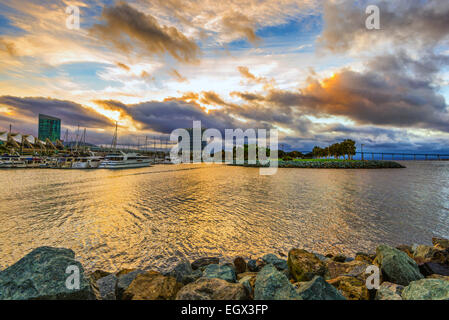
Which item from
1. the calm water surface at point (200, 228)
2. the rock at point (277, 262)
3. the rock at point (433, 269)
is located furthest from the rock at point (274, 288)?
the rock at point (433, 269)

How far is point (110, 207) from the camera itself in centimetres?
1673

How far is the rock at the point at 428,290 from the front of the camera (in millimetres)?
4074

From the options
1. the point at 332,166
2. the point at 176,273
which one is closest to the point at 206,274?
the point at 176,273

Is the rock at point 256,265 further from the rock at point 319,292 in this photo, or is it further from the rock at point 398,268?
the rock at point 398,268

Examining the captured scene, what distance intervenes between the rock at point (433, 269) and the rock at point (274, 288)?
5.63m

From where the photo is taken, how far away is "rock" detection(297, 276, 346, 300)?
13.2ft

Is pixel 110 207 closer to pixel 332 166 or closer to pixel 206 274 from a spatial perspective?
pixel 206 274

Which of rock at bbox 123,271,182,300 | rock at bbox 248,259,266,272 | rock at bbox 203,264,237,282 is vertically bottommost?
rock at bbox 248,259,266,272

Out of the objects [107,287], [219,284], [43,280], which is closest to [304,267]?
[219,284]

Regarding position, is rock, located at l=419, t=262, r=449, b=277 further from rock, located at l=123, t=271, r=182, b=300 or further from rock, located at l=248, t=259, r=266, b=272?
rock, located at l=123, t=271, r=182, b=300

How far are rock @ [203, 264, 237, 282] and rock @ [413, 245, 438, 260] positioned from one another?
726cm

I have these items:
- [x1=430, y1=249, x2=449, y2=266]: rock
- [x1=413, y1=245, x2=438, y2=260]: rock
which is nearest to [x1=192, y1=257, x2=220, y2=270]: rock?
[x1=413, y1=245, x2=438, y2=260]: rock

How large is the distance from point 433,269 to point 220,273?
698 cm
